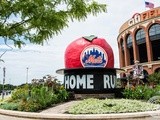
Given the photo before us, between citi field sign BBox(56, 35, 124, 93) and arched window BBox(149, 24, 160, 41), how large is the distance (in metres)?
40.4

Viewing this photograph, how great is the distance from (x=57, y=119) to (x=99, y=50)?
31.9 ft

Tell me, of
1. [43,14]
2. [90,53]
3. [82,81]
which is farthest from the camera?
[82,81]

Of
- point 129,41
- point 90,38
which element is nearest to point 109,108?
point 90,38

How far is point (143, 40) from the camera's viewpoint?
211 ft

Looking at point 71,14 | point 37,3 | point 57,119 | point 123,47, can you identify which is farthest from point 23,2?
point 123,47

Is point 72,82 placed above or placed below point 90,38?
below

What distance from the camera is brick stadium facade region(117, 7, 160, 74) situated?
6076 centimetres

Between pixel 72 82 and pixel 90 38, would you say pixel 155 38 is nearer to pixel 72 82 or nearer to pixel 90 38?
pixel 90 38

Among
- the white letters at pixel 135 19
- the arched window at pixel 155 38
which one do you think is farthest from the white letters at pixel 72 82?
the white letters at pixel 135 19

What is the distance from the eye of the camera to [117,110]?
47.4 ft

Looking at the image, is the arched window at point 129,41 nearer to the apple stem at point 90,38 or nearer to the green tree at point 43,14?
the apple stem at point 90,38

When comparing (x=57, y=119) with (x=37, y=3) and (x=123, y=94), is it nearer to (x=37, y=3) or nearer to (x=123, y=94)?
(x=37, y=3)

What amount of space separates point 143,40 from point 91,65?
4421cm

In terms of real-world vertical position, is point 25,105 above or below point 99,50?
below
